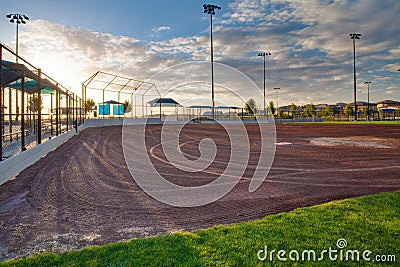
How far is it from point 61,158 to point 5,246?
7.90m

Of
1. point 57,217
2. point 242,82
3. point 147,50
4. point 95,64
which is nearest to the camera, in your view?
point 57,217

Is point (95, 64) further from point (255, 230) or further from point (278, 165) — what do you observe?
point (255, 230)

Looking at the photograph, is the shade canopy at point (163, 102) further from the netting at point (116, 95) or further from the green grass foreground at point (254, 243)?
the green grass foreground at point (254, 243)

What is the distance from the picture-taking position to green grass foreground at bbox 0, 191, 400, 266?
3072 mm

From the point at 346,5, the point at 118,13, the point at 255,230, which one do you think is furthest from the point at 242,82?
the point at 346,5

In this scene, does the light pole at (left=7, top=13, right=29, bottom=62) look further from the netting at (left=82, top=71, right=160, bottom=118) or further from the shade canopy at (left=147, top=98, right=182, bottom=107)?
the shade canopy at (left=147, top=98, right=182, bottom=107)

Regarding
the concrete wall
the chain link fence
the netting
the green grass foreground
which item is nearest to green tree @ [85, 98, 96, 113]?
the netting

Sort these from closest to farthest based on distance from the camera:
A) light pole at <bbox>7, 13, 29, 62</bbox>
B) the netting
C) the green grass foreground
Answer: the green grass foreground, light pole at <bbox>7, 13, 29, 62</bbox>, the netting

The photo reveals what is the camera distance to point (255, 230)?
3.86 metres

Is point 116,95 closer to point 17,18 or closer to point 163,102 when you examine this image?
point 163,102

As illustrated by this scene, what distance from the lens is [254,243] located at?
3455 mm

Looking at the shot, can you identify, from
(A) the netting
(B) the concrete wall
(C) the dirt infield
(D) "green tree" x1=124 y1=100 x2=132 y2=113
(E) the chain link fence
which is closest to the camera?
(C) the dirt infield

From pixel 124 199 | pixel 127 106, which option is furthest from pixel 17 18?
pixel 124 199

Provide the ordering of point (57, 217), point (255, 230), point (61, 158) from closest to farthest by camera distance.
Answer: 1. point (255, 230)
2. point (57, 217)
3. point (61, 158)
